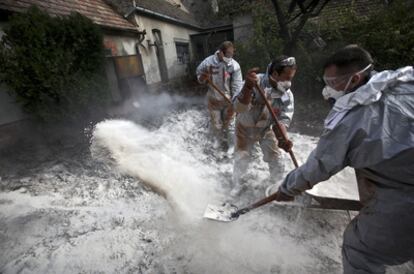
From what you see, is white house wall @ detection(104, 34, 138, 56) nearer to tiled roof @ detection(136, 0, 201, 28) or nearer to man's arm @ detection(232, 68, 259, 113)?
tiled roof @ detection(136, 0, 201, 28)

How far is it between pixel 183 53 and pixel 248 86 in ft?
37.4

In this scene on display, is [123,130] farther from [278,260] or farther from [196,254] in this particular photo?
[278,260]

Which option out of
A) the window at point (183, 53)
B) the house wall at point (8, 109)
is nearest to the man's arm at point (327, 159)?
the house wall at point (8, 109)

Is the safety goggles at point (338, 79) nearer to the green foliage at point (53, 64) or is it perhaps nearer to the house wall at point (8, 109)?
the green foliage at point (53, 64)

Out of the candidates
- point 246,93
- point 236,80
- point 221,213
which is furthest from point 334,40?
point 221,213

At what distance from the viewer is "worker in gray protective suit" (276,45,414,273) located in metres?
1.31

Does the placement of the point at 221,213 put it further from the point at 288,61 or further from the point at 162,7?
the point at 162,7

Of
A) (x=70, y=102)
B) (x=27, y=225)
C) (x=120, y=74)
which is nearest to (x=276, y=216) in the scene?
(x=27, y=225)

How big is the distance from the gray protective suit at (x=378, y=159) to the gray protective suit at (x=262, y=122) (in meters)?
1.62

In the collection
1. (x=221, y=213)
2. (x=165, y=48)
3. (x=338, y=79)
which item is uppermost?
(x=165, y=48)

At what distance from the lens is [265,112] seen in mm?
3199

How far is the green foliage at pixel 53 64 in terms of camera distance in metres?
3.78

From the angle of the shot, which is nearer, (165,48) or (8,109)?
(8,109)

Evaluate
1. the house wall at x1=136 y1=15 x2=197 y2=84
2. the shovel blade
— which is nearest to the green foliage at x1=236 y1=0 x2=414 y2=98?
the house wall at x1=136 y1=15 x2=197 y2=84
